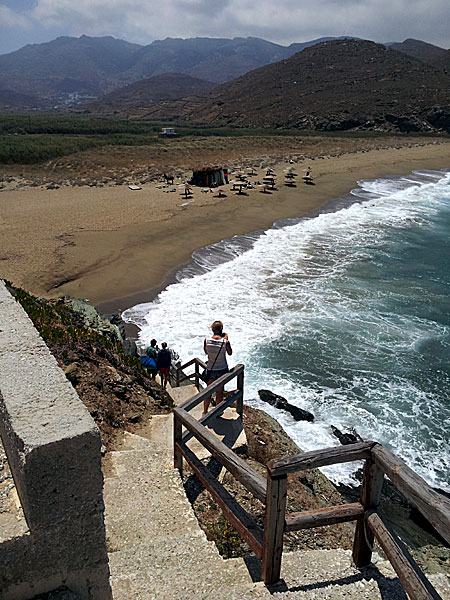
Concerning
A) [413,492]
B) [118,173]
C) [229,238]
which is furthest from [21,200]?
[413,492]

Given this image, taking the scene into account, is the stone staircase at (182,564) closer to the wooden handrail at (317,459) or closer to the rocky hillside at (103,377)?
the wooden handrail at (317,459)

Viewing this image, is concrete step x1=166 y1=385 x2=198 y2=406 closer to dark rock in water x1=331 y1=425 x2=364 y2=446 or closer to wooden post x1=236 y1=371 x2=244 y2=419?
wooden post x1=236 y1=371 x2=244 y2=419

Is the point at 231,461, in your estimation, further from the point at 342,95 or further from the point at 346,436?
the point at 342,95

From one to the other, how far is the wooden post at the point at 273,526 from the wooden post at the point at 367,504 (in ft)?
2.08

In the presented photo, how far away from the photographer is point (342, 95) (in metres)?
96.1

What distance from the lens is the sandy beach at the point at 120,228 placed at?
1705 cm

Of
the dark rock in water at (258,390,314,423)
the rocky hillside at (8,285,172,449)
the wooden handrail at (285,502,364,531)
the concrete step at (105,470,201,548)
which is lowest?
the dark rock in water at (258,390,314,423)

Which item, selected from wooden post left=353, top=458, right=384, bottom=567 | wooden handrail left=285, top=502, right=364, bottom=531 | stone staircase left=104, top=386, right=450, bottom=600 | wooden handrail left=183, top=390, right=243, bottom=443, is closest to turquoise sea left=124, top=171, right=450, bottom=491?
wooden handrail left=183, top=390, right=243, bottom=443

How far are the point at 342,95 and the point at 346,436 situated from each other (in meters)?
100

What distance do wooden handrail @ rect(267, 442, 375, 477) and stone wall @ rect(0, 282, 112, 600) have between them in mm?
1208

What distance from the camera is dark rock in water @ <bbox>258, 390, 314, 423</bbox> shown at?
32.4ft

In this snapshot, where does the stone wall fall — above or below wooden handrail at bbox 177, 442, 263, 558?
above

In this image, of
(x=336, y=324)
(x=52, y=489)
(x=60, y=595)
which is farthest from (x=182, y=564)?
(x=336, y=324)

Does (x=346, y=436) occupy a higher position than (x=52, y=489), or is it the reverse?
(x=52, y=489)
